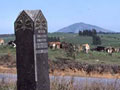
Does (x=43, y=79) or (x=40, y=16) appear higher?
(x=40, y=16)

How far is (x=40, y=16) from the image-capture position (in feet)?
45.5

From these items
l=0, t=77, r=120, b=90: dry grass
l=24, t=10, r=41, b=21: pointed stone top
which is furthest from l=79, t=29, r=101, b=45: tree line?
l=24, t=10, r=41, b=21: pointed stone top

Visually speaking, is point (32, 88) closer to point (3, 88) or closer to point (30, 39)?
point (30, 39)

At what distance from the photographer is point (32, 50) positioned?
1340 cm

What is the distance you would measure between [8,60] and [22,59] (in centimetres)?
3757

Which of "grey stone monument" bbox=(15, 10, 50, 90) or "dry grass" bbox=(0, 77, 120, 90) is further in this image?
"dry grass" bbox=(0, 77, 120, 90)

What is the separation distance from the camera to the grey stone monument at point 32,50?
13.4m

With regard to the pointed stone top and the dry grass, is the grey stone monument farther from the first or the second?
the dry grass

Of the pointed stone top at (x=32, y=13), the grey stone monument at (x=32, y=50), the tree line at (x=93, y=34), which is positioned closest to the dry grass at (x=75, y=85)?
the grey stone monument at (x=32, y=50)

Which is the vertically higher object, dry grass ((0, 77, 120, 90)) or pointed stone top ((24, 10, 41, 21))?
pointed stone top ((24, 10, 41, 21))

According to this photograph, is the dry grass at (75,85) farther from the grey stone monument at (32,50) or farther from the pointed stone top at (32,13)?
the pointed stone top at (32,13)

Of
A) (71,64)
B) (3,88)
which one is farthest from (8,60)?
(3,88)

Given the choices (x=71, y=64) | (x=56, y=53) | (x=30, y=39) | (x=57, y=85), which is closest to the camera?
(x=30, y=39)

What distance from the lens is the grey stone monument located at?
1344 centimetres
